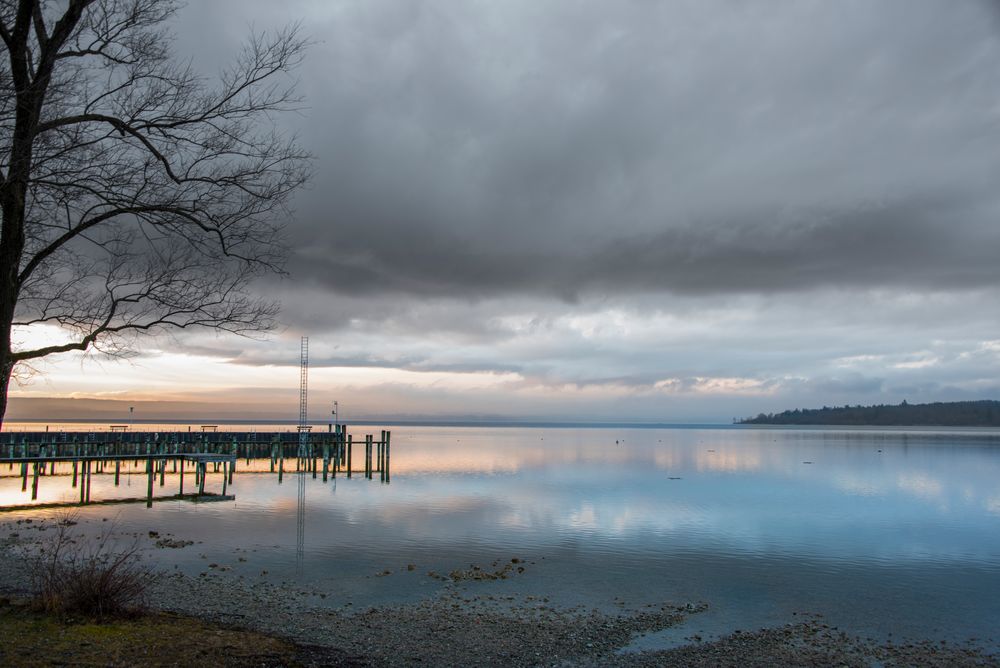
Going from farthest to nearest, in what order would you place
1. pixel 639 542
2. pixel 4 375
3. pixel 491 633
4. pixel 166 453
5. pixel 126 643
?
pixel 166 453, pixel 639 542, pixel 491 633, pixel 126 643, pixel 4 375

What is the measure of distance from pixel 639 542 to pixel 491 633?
1263cm

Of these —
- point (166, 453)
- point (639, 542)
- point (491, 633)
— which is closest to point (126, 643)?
point (491, 633)

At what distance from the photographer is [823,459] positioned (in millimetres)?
76500

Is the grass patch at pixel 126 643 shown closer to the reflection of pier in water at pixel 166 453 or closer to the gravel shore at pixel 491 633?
the gravel shore at pixel 491 633

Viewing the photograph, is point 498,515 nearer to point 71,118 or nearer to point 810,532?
point 810,532

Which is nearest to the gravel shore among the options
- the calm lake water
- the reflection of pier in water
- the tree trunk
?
the calm lake water

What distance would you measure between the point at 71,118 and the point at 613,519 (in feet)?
84.5

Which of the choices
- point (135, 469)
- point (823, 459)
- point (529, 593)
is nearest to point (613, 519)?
point (529, 593)

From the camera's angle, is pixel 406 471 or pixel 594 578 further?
pixel 406 471

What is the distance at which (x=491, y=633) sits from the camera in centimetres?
1230

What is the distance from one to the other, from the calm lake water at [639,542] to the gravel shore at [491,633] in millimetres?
758

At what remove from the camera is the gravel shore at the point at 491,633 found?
11.0 meters

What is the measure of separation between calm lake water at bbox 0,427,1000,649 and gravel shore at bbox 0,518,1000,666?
758 mm

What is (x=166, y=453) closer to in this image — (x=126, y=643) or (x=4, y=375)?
(x=126, y=643)
